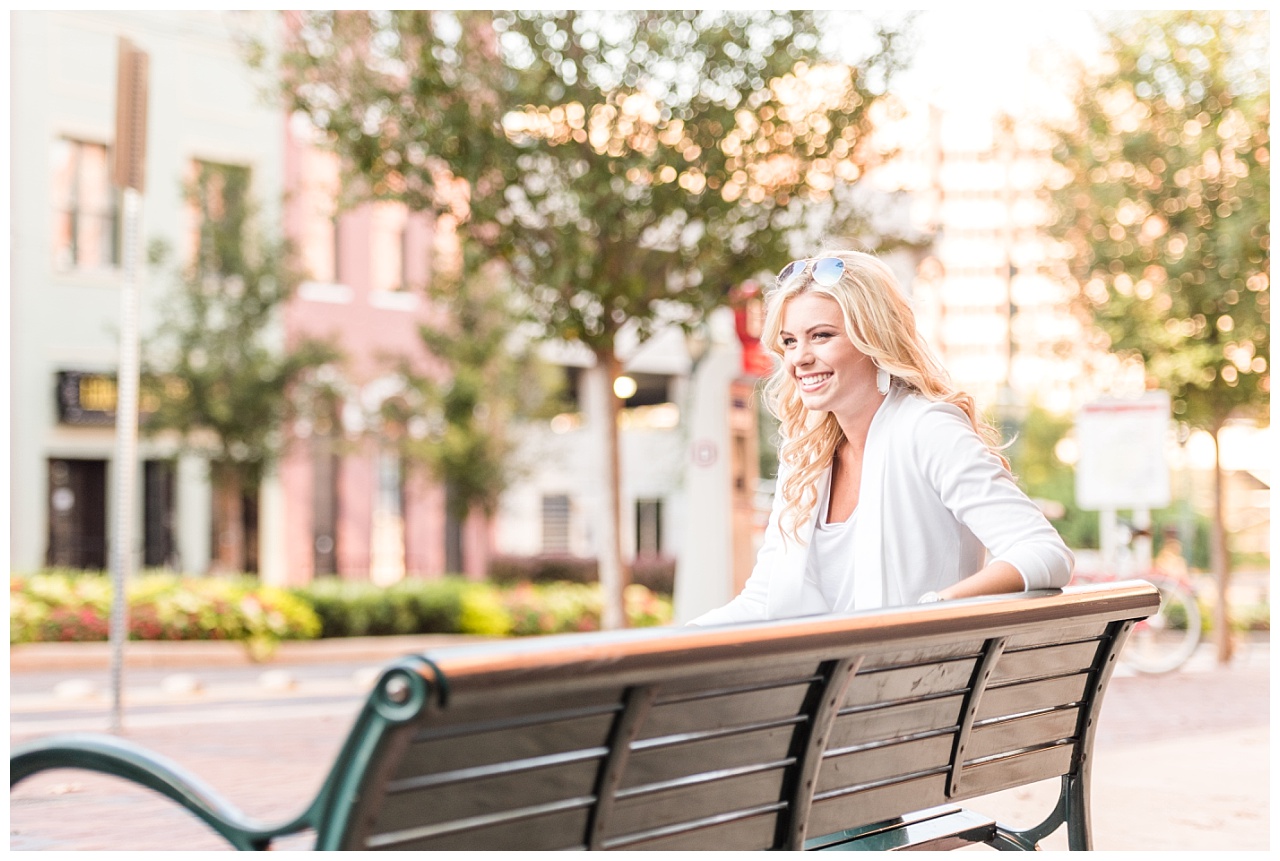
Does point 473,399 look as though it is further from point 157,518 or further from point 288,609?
point 157,518

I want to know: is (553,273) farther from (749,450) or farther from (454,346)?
(454,346)

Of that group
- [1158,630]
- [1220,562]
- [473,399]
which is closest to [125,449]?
[1158,630]

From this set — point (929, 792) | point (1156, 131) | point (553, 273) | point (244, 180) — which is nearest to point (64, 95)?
point (244, 180)

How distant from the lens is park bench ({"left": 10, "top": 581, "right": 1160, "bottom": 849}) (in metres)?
1.61

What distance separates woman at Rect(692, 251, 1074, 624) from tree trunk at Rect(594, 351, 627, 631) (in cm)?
804

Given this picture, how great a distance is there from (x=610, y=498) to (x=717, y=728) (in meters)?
9.34

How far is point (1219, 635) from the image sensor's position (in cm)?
1412

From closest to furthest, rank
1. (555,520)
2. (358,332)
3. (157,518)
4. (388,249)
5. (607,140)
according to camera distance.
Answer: (607,140)
(157,518)
(358,332)
(388,249)
(555,520)

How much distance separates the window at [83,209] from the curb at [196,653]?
9.13 meters

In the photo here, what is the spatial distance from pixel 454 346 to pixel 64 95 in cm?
729

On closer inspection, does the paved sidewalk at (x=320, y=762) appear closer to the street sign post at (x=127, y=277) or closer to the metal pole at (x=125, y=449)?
the metal pole at (x=125, y=449)

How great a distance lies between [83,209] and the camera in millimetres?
21422

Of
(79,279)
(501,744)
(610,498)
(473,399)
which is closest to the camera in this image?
(501,744)

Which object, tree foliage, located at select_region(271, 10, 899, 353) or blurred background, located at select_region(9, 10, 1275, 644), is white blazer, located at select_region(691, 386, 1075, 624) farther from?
tree foliage, located at select_region(271, 10, 899, 353)
